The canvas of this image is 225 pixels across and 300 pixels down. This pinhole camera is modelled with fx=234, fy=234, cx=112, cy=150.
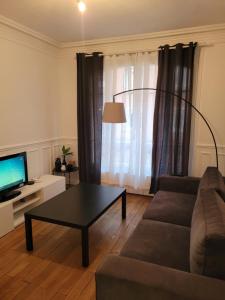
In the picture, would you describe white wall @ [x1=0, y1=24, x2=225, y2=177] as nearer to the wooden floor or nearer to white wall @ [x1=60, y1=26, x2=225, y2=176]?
white wall @ [x1=60, y1=26, x2=225, y2=176]

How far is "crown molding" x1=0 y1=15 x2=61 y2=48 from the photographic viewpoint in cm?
304

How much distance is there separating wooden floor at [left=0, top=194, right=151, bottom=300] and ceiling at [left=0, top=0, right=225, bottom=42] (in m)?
2.63

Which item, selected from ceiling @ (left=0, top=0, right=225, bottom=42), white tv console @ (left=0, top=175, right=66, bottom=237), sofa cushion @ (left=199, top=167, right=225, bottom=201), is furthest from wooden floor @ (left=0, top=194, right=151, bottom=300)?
ceiling @ (left=0, top=0, right=225, bottom=42)

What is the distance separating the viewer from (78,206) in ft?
8.46

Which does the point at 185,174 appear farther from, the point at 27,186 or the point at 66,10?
the point at 66,10

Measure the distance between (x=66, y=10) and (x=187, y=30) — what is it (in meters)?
1.72

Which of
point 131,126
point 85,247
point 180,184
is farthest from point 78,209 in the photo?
point 131,126

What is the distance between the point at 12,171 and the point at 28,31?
203cm

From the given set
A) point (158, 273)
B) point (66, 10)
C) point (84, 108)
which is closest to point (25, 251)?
point (158, 273)

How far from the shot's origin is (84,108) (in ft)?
13.1

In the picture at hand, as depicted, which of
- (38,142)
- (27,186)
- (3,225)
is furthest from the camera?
(38,142)

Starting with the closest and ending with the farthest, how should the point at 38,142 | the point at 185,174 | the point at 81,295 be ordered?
the point at 81,295 → the point at 185,174 → the point at 38,142

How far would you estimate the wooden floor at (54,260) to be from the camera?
1923mm

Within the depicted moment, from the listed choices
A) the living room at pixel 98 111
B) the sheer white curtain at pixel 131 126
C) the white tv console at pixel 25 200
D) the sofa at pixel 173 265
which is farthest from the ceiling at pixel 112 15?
the white tv console at pixel 25 200
